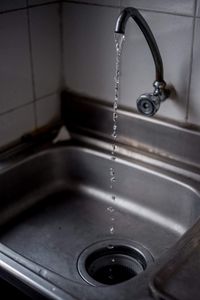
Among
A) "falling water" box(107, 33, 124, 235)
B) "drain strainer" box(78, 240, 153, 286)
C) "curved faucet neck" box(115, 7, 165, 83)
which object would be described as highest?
"curved faucet neck" box(115, 7, 165, 83)

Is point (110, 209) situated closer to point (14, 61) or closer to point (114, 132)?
point (114, 132)

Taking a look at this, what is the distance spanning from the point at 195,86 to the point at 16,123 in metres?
0.42

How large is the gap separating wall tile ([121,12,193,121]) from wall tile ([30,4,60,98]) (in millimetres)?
195

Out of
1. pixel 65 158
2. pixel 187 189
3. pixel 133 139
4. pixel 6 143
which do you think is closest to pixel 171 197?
pixel 187 189

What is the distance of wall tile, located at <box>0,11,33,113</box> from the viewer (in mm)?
932

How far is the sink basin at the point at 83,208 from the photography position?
0.90 metres

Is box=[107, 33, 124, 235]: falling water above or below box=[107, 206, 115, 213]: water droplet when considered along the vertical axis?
above

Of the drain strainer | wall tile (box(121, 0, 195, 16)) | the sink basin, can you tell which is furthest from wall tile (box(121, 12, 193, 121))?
the drain strainer

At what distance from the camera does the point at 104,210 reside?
1024 millimetres

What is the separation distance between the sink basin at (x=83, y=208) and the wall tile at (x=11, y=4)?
33cm

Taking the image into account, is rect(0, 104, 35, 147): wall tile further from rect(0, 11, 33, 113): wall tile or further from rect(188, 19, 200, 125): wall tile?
rect(188, 19, 200, 125): wall tile

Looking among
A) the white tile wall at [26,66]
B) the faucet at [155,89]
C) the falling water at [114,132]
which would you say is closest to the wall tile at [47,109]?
the white tile wall at [26,66]

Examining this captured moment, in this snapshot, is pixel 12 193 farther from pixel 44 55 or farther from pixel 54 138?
pixel 44 55

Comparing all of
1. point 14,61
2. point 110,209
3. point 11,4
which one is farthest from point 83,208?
point 11,4
